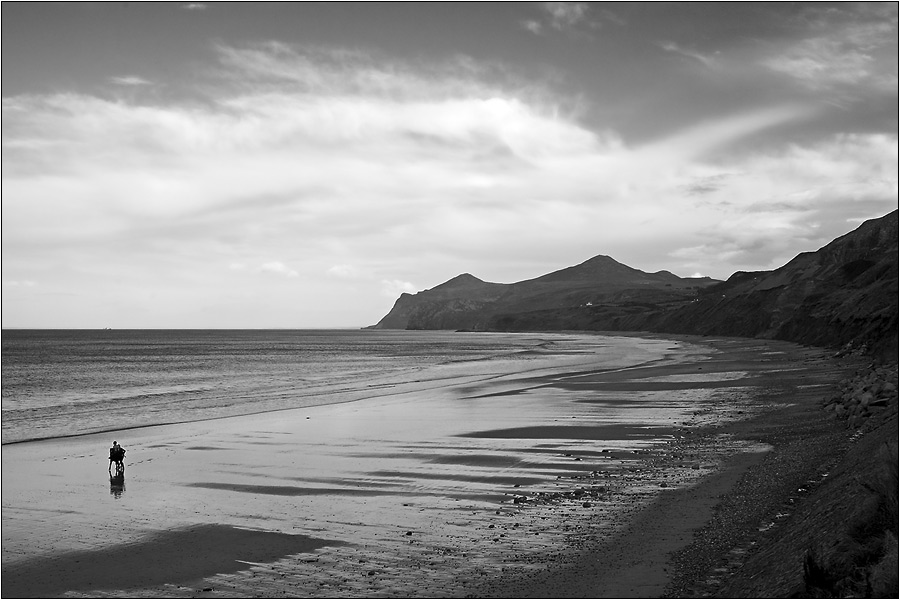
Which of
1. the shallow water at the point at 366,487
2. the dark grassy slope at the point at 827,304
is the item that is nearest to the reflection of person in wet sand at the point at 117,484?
the shallow water at the point at 366,487

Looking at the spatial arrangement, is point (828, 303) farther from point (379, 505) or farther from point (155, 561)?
point (155, 561)

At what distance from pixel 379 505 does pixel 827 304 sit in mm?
88434

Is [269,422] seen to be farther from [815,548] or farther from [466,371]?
[466,371]

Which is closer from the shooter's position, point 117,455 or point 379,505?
point 379,505

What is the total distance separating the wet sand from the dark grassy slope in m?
29.4

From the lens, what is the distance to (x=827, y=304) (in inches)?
3450

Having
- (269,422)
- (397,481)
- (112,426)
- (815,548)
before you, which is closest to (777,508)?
(815,548)

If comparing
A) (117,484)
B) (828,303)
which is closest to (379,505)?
(117,484)

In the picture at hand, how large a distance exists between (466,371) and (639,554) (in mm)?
55241

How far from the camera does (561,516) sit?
1338cm

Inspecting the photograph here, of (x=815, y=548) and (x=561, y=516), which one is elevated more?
(x=815, y=548)

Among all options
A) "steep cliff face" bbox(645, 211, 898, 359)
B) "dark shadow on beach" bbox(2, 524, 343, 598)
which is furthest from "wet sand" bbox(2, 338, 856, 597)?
"steep cliff face" bbox(645, 211, 898, 359)

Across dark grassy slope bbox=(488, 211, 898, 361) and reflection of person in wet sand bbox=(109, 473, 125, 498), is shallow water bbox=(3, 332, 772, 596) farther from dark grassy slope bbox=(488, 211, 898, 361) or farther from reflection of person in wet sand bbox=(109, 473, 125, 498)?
dark grassy slope bbox=(488, 211, 898, 361)

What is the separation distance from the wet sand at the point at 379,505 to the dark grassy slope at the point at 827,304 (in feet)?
96.5
